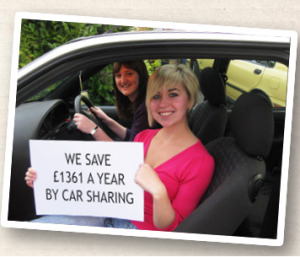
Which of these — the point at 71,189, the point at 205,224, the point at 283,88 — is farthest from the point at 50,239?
the point at 283,88

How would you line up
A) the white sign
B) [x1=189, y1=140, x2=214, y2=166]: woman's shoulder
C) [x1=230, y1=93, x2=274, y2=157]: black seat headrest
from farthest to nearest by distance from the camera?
the white sign, [x1=189, y1=140, x2=214, y2=166]: woman's shoulder, [x1=230, y1=93, x2=274, y2=157]: black seat headrest

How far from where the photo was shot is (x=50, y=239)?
6.57 feet

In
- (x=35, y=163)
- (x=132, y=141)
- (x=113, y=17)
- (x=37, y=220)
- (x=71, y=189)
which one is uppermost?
(x=113, y=17)

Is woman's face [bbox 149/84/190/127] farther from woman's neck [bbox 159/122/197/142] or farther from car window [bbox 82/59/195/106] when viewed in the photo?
car window [bbox 82/59/195/106]

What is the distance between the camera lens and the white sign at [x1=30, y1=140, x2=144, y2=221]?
168 centimetres

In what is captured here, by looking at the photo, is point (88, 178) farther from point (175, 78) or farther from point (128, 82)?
point (175, 78)

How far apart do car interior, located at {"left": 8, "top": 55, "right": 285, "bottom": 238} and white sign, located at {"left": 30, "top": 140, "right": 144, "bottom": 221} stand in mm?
76

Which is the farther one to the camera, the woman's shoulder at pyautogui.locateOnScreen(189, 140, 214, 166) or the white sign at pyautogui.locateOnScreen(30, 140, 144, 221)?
the white sign at pyautogui.locateOnScreen(30, 140, 144, 221)

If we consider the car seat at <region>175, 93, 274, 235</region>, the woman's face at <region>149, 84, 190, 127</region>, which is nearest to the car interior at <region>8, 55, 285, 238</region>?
the car seat at <region>175, 93, 274, 235</region>

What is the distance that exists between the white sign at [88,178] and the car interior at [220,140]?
8 centimetres

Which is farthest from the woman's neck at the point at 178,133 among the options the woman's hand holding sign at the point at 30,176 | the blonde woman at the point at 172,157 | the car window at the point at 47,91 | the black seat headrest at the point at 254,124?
the woman's hand holding sign at the point at 30,176

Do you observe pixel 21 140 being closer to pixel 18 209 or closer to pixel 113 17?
pixel 18 209

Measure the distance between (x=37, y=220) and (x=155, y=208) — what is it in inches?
26.7

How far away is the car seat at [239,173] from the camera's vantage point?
145 centimetres
